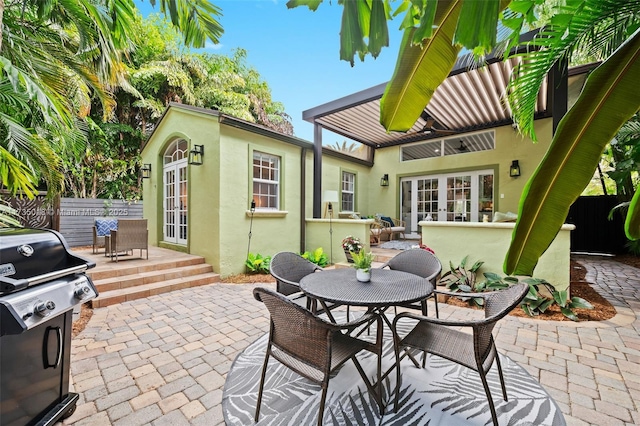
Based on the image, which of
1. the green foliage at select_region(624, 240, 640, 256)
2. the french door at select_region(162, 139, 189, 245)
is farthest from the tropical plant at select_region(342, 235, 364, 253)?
the green foliage at select_region(624, 240, 640, 256)

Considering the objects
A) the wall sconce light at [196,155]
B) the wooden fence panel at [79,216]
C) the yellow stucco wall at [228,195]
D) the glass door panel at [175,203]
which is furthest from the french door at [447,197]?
the wooden fence panel at [79,216]

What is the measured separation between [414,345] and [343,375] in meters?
0.70

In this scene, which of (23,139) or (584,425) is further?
(23,139)

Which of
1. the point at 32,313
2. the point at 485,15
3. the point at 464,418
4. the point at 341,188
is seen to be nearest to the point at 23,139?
the point at 32,313

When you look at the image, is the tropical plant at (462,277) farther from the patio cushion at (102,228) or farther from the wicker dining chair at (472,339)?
the patio cushion at (102,228)

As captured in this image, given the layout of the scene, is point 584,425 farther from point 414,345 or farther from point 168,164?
point 168,164

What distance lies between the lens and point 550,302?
350 cm

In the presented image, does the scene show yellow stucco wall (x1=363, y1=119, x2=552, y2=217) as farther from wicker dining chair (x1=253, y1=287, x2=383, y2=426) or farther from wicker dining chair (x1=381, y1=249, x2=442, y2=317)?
wicker dining chair (x1=253, y1=287, x2=383, y2=426)

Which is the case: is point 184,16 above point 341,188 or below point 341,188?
above

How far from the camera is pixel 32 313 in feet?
3.98

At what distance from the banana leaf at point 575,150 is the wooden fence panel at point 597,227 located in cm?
860

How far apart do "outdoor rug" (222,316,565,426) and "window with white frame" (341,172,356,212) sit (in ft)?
23.3

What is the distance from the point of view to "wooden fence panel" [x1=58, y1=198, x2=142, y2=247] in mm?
7414

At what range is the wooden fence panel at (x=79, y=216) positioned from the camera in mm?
7414
